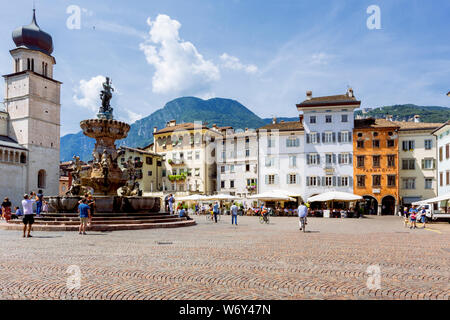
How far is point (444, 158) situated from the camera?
4172cm

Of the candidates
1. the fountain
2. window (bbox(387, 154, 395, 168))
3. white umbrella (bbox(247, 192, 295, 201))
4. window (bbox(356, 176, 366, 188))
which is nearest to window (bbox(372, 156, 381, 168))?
window (bbox(387, 154, 395, 168))

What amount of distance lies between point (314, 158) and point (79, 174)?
122ft

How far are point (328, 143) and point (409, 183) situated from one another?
11.2 metres

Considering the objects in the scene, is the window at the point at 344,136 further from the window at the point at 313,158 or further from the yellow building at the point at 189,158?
the yellow building at the point at 189,158

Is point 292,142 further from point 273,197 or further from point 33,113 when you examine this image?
point 33,113

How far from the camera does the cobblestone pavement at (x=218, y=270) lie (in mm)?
6273

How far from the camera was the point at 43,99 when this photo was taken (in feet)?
239

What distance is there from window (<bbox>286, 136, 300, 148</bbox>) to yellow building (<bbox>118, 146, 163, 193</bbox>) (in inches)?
940

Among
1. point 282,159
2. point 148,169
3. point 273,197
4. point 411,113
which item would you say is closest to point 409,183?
point 282,159

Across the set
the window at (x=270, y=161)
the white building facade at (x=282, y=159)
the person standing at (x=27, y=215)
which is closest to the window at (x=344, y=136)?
the white building facade at (x=282, y=159)

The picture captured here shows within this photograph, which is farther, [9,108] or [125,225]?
[9,108]

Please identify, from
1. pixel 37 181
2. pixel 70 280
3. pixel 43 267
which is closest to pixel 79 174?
pixel 43 267
